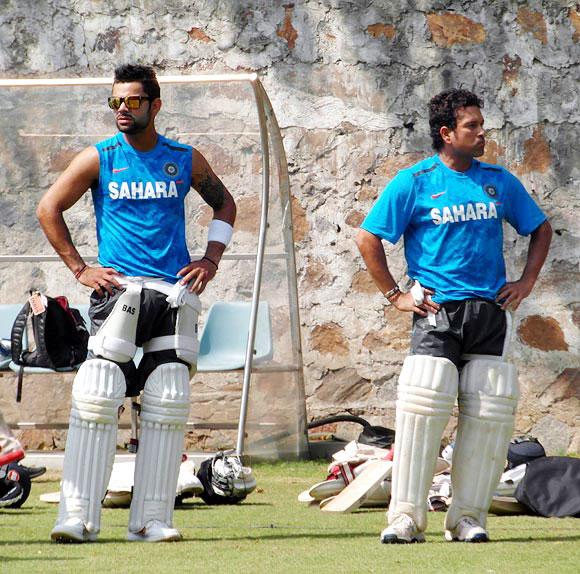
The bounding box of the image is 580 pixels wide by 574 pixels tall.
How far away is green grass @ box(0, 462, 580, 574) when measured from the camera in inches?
151

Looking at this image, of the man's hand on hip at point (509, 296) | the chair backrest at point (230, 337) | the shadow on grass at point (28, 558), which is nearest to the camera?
the shadow on grass at point (28, 558)

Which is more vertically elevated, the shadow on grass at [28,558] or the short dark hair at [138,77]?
the short dark hair at [138,77]

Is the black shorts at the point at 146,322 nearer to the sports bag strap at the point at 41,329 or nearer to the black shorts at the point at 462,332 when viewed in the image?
the sports bag strap at the point at 41,329

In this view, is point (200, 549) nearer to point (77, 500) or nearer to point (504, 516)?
point (77, 500)

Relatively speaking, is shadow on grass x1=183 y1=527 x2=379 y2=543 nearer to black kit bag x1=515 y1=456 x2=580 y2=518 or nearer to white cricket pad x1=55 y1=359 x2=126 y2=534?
white cricket pad x1=55 y1=359 x2=126 y2=534

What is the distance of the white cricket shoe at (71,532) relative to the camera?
14.2ft

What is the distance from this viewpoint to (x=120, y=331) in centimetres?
443

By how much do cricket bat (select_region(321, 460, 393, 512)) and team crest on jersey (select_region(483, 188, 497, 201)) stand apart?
4.63 feet

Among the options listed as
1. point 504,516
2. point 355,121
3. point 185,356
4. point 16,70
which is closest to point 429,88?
point 355,121

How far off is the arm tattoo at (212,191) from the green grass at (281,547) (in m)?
1.14

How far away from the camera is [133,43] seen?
780 cm

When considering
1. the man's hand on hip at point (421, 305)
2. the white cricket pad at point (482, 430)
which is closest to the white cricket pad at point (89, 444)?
the man's hand on hip at point (421, 305)

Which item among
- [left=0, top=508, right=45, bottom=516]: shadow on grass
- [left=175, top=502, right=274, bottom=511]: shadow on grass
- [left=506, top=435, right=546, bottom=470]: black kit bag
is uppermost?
[left=506, top=435, right=546, bottom=470]: black kit bag

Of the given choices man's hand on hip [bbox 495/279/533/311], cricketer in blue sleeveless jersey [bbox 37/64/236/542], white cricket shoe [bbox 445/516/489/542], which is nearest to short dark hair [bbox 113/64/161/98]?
cricketer in blue sleeveless jersey [bbox 37/64/236/542]
